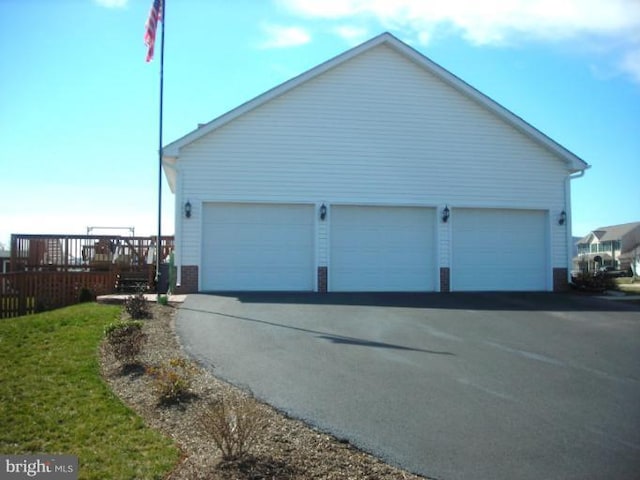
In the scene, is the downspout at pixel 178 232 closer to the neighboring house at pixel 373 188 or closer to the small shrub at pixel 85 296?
the neighboring house at pixel 373 188

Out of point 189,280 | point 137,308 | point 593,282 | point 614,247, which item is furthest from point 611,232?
point 137,308

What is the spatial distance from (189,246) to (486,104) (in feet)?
32.1

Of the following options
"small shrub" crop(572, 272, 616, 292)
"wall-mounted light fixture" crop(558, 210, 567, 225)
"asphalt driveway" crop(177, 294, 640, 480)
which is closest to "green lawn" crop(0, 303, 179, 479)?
"asphalt driveway" crop(177, 294, 640, 480)

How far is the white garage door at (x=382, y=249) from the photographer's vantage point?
53.1 ft

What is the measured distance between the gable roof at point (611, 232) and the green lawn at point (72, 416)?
251 feet

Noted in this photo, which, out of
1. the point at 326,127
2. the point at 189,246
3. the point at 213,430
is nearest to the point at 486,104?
the point at 326,127

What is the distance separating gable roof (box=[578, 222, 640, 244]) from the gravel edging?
76.4 meters

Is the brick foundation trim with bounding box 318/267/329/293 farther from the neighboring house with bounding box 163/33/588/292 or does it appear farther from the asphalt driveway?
the asphalt driveway

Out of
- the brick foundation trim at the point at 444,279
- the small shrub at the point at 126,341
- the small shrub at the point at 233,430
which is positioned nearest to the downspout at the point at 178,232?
the small shrub at the point at 126,341

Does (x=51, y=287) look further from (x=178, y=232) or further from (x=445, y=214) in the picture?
(x=445, y=214)

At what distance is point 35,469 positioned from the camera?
4.58m

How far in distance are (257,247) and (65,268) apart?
649 cm

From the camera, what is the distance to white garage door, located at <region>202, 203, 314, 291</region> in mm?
15578

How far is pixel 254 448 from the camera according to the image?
504 centimetres
